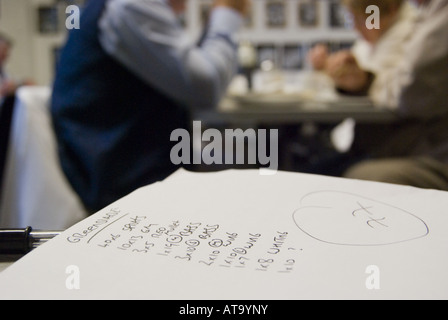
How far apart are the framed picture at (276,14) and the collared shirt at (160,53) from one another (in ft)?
7.10

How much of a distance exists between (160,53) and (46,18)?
2.84 m

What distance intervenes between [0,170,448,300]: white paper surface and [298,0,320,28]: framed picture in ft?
8.94

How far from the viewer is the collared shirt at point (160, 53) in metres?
0.69

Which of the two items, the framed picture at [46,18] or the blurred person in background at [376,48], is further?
the framed picture at [46,18]

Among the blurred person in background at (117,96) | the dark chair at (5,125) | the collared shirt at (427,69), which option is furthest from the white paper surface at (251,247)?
the collared shirt at (427,69)

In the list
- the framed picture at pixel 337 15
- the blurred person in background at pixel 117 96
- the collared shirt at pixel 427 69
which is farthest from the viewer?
the framed picture at pixel 337 15

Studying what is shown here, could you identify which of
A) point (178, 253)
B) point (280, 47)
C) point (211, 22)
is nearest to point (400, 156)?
point (211, 22)

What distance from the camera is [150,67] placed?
722 mm

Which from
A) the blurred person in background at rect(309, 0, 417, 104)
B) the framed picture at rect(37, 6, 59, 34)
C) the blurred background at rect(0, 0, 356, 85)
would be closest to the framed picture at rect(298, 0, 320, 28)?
the blurred background at rect(0, 0, 356, 85)

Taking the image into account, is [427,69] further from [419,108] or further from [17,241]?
[17,241]

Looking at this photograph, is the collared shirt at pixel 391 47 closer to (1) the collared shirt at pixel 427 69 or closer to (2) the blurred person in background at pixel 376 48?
(2) the blurred person in background at pixel 376 48

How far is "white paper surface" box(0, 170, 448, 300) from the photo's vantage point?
0.19 meters

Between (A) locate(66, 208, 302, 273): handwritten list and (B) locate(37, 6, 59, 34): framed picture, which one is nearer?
(A) locate(66, 208, 302, 273): handwritten list

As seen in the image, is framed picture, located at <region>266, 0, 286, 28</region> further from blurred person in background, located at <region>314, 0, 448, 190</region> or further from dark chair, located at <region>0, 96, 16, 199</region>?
dark chair, located at <region>0, 96, 16, 199</region>
